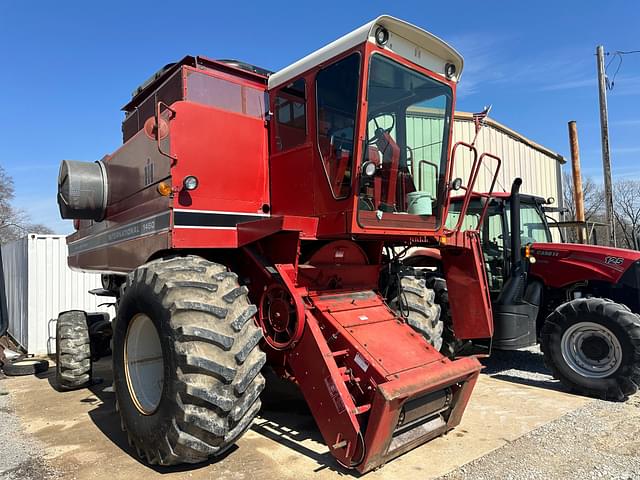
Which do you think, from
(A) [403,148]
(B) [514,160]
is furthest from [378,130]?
(B) [514,160]

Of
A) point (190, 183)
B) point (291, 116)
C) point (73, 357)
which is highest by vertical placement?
point (291, 116)

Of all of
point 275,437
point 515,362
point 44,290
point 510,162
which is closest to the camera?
point 275,437

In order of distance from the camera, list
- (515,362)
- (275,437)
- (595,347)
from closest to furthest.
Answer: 1. (275,437)
2. (595,347)
3. (515,362)

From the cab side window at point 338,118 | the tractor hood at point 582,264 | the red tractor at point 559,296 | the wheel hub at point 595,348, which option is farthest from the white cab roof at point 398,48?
the wheel hub at point 595,348

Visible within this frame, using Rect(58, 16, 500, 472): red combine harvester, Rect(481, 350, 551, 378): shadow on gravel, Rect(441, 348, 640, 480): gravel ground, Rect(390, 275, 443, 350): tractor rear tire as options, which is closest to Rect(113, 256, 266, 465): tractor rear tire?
Rect(58, 16, 500, 472): red combine harvester

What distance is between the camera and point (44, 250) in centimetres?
1018

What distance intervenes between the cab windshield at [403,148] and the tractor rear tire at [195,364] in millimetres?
1384

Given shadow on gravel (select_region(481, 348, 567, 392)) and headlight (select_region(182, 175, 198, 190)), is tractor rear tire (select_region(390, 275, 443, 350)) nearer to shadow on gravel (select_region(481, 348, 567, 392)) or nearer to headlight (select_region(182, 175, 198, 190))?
shadow on gravel (select_region(481, 348, 567, 392))

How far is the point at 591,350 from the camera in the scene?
5.91m

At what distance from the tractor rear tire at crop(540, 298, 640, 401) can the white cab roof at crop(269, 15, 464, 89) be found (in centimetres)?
326

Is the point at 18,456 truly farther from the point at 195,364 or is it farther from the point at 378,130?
the point at 378,130

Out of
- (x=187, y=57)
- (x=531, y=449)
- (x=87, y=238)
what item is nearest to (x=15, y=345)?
(x=87, y=238)

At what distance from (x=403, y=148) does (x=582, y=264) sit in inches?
145

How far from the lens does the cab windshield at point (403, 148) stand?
429 centimetres
